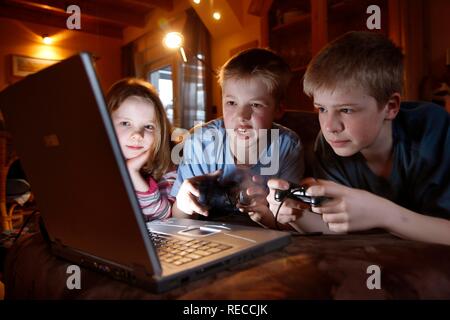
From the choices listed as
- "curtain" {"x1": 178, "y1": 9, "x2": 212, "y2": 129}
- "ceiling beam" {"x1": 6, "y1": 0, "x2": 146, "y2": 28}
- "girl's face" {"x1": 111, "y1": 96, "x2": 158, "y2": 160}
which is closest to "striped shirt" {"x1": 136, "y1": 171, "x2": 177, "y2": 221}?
"girl's face" {"x1": 111, "y1": 96, "x2": 158, "y2": 160}

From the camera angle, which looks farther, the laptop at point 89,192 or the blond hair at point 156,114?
the blond hair at point 156,114

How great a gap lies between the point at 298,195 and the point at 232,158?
1.65 feet

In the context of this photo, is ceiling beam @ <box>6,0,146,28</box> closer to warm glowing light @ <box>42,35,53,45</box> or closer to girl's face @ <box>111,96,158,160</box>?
warm glowing light @ <box>42,35,53,45</box>

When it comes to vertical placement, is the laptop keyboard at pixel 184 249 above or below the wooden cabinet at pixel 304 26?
below

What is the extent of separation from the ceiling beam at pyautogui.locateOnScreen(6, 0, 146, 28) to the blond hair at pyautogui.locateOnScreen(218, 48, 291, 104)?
2.83 metres

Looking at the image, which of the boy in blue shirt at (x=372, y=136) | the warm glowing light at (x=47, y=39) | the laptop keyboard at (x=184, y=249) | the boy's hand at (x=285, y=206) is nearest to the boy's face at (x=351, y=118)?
the boy in blue shirt at (x=372, y=136)

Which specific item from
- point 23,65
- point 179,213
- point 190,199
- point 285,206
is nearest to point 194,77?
point 23,65

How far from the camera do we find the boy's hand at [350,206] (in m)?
0.59

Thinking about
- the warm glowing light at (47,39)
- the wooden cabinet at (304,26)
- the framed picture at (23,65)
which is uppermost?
the warm glowing light at (47,39)

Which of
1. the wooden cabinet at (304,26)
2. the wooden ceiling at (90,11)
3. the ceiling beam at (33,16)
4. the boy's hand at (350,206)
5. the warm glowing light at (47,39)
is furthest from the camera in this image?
the warm glowing light at (47,39)

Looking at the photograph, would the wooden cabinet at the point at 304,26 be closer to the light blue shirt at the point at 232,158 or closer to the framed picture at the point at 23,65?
the light blue shirt at the point at 232,158

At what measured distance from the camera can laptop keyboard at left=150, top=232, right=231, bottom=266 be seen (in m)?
0.44

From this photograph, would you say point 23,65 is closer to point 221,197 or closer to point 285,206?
point 221,197
